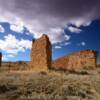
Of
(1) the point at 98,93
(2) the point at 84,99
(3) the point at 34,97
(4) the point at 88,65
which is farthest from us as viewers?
(4) the point at 88,65

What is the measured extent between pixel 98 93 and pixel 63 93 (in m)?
2.69

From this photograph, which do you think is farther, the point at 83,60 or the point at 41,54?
the point at 83,60

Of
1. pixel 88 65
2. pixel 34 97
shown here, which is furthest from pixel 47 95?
pixel 88 65

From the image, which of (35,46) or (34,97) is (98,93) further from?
(35,46)

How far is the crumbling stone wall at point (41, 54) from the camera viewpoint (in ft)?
96.8

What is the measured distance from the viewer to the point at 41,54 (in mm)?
29953

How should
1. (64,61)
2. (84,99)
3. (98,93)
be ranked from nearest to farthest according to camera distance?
1. (84,99)
2. (98,93)
3. (64,61)

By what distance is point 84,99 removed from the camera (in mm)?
13258

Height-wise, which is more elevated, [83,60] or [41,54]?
[83,60]

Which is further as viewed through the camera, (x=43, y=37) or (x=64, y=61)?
(x=64, y=61)

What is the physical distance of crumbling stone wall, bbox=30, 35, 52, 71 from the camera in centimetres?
2952

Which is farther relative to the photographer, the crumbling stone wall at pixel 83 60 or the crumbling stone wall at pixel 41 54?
the crumbling stone wall at pixel 83 60

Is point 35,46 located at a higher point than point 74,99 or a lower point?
higher

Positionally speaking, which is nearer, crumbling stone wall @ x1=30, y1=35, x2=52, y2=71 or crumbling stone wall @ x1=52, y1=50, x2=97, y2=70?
crumbling stone wall @ x1=30, y1=35, x2=52, y2=71
